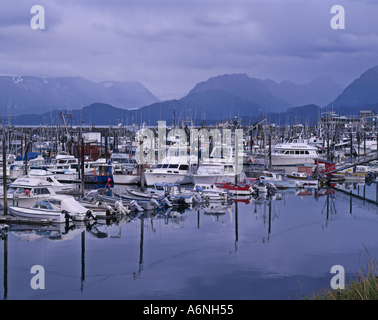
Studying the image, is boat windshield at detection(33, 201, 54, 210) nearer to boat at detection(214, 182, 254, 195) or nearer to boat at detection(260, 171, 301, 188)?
boat at detection(214, 182, 254, 195)

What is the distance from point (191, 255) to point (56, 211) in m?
10.6

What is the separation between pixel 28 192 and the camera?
30.7 m

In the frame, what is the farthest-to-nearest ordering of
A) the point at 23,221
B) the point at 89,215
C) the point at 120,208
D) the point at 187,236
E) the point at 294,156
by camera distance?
the point at 294,156 < the point at 120,208 < the point at 89,215 < the point at 23,221 < the point at 187,236

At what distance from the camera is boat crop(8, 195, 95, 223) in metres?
27.2

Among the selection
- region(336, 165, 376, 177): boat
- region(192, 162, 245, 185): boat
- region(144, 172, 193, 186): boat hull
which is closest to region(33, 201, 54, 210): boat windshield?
region(144, 172, 193, 186): boat hull

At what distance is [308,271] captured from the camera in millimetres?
17859

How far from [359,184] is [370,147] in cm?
3499

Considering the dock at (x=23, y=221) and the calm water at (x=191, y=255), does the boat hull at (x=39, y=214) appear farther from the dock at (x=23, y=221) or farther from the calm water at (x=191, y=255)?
the calm water at (x=191, y=255)

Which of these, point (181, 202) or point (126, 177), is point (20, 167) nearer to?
point (126, 177)

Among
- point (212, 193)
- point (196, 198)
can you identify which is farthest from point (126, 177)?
point (196, 198)

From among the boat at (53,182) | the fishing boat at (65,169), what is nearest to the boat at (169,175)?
the boat at (53,182)

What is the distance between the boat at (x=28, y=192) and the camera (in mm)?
30625
